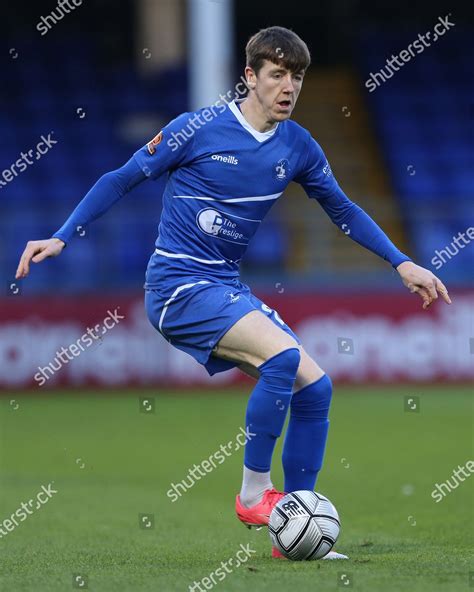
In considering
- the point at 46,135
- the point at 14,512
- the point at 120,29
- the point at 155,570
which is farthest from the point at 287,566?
the point at 120,29

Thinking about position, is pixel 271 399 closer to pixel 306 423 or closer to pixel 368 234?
pixel 306 423

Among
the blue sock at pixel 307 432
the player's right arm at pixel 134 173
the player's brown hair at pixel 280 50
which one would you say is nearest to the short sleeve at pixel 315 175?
the player's brown hair at pixel 280 50

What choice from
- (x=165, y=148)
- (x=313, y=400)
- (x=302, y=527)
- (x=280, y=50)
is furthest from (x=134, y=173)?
(x=302, y=527)

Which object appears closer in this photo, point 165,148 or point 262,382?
point 262,382

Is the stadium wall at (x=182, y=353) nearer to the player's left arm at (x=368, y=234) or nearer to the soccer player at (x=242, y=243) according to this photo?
A: the player's left arm at (x=368, y=234)

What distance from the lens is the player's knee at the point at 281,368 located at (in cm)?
548

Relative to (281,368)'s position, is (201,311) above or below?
above

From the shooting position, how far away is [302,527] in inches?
215

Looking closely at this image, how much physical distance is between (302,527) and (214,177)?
1.65 meters

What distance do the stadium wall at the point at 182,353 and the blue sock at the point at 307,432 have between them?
9.28 meters

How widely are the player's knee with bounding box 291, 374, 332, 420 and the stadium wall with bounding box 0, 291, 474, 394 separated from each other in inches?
366

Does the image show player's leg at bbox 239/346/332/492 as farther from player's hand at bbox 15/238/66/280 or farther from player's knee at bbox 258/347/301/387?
player's hand at bbox 15/238/66/280

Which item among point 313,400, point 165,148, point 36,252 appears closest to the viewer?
point 36,252

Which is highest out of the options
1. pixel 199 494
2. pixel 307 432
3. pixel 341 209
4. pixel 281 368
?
pixel 341 209
